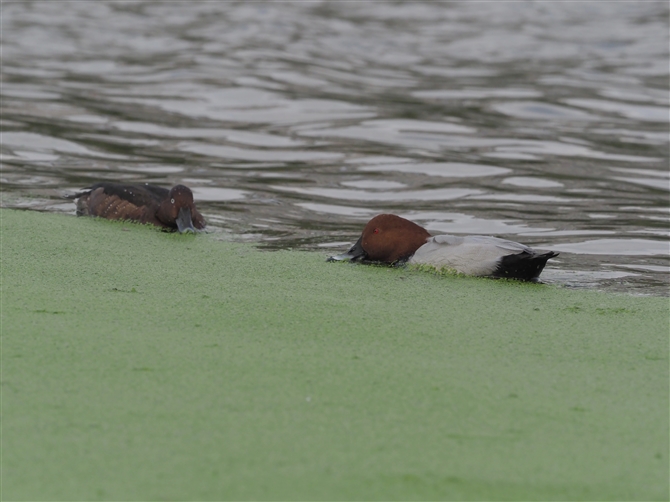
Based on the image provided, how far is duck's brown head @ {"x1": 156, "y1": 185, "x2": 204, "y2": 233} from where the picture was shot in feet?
18.1

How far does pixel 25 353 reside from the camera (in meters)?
3.01

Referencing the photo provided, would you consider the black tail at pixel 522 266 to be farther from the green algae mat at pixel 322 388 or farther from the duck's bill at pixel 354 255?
the duck's bill at pixel 354 255

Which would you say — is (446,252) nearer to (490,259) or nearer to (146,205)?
(490,259)

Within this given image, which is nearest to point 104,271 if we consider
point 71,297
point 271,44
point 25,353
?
point 71,297

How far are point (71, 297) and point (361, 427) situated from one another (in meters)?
1.52

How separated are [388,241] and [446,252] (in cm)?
31

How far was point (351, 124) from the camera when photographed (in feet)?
34.3

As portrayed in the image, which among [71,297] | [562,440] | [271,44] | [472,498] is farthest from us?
[271,44]

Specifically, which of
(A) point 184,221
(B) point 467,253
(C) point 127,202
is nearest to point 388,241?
(B) point 467,253

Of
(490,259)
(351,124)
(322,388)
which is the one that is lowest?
(322,388)

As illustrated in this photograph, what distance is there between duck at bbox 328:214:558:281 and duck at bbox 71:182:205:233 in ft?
3.83

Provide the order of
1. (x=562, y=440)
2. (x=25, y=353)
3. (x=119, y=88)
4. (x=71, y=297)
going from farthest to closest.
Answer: (x=119, y=88)
(x=71, y=297)
(x=25, y=353)
(x=562, y=440)

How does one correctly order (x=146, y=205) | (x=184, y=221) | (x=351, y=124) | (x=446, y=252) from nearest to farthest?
(x=446, y=252), (x=184, y=221), (x=146, y=205), (x=351, y=124)

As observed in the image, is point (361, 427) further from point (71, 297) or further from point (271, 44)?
point (271, 44)
